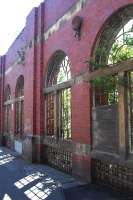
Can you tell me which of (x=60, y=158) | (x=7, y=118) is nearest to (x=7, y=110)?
(x=7, y=118)

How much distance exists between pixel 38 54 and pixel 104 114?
242 inches

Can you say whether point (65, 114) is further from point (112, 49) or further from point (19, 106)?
point (19, 106)

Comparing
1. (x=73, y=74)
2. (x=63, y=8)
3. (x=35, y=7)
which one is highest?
(x=35, y=7)

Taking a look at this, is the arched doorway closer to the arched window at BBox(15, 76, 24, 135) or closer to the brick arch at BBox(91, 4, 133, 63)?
the brick arch at BBox(91, 4, 133, 63)

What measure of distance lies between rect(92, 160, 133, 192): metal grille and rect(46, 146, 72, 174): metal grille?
5.80ft

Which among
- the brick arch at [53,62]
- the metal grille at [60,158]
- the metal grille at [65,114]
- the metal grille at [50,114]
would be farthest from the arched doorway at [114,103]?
the metal grille at [50,114]

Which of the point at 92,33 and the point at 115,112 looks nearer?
the point at 115,112

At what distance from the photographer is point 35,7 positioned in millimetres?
14188

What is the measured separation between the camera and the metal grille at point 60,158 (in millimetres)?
10680

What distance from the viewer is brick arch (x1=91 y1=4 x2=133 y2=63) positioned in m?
7.93

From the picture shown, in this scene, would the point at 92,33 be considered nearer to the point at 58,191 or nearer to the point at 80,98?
the point at 80,98

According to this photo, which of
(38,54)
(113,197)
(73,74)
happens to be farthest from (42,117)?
(113,197)

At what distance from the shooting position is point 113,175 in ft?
26.8

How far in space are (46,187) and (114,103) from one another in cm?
284
